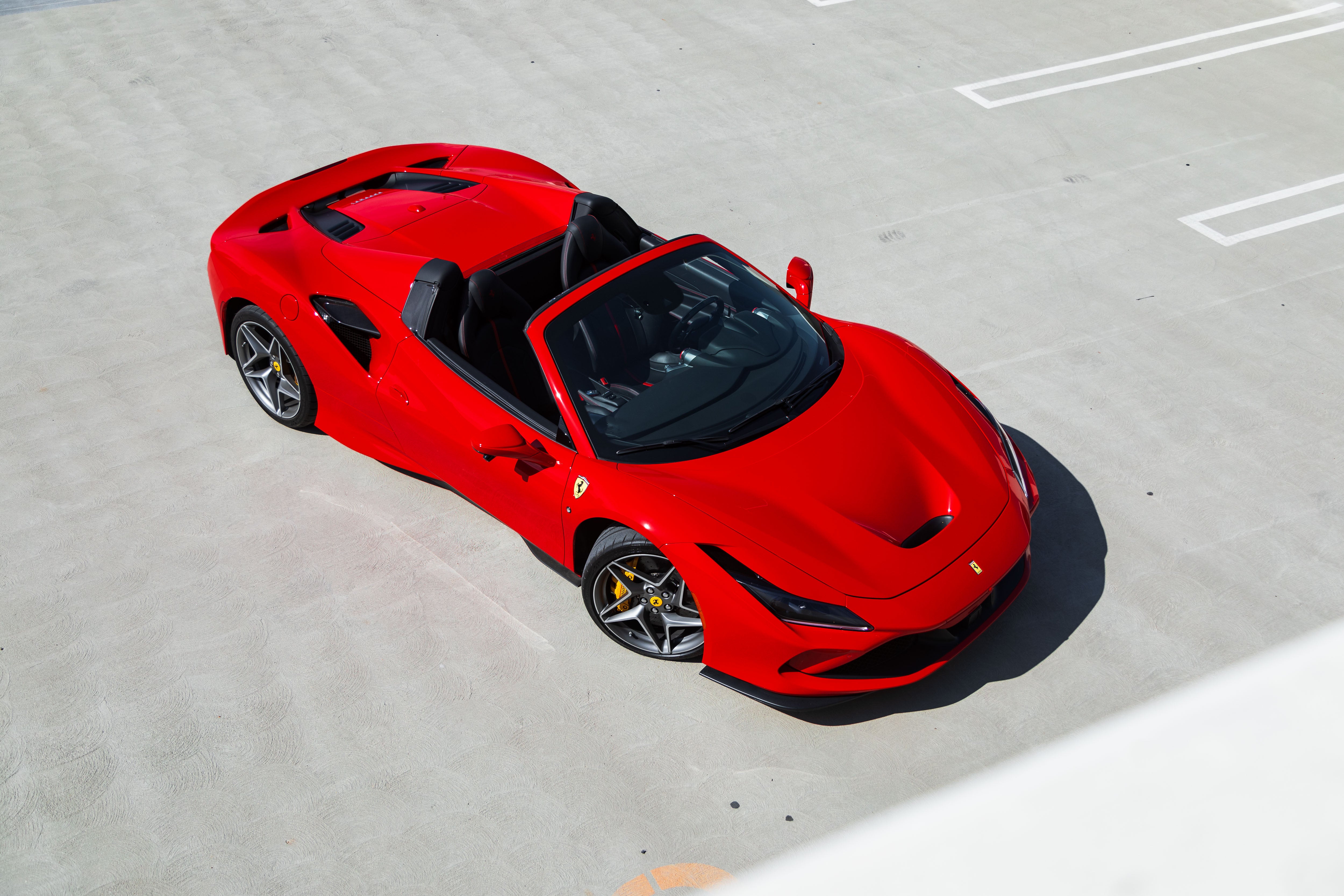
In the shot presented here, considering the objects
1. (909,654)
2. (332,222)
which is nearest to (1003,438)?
(909,654)

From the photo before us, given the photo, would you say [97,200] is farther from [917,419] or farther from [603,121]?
[917,419]

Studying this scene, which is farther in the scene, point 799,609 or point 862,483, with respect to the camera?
point 862,483

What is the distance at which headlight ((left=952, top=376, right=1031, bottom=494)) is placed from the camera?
4484mm

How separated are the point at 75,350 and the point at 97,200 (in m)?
1.94

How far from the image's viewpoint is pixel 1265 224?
7.20m

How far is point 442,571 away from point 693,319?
64.1 inches

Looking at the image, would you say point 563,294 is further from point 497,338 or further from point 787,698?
point 787,698

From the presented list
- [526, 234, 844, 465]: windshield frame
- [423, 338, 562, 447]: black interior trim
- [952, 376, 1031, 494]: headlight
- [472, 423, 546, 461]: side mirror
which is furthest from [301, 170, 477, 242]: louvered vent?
[952, 376, 1031, 494]: headlight

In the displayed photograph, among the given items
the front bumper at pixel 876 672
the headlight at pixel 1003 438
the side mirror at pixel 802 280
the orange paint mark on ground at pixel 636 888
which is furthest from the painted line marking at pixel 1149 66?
the orange paint mark on ground at pixel 636 888

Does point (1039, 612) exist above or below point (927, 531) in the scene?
below

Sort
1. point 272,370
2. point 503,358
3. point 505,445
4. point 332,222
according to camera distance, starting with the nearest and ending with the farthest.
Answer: point 505,445 < point 503,358 < point 332,222 < point 272,370

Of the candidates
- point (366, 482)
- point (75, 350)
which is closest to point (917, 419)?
point (366, 482)

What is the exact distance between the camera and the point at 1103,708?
423cm

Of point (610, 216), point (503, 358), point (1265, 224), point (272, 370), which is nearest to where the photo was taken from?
point (503, 358)
